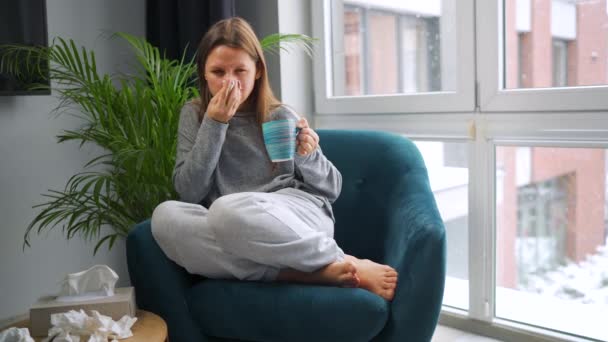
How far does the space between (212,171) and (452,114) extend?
87 cm

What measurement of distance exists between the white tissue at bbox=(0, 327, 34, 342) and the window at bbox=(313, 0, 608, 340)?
140 centimetres

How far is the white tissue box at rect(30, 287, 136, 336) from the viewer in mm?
1303

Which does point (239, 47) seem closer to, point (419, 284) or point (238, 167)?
point (238, 167)

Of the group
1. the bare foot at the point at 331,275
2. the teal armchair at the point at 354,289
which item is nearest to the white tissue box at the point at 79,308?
the teal armchair at the point at 354,289

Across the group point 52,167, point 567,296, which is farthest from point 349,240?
point 52,167

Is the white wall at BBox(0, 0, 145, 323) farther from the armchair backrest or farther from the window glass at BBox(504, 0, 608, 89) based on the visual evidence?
the window glass at BBox(504, 0, 608, 89)

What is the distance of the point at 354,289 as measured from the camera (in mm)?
1359

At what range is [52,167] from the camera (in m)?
2.38

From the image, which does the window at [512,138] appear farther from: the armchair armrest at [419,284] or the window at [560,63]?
the armchair armrest at [419,284]

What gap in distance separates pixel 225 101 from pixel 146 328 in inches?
23.9

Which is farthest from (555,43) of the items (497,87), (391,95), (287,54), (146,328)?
(146,328)

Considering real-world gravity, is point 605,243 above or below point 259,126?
below

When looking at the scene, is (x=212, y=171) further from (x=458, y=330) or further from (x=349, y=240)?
(x=458, y=330)

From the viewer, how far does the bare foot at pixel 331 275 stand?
1.40 meters
